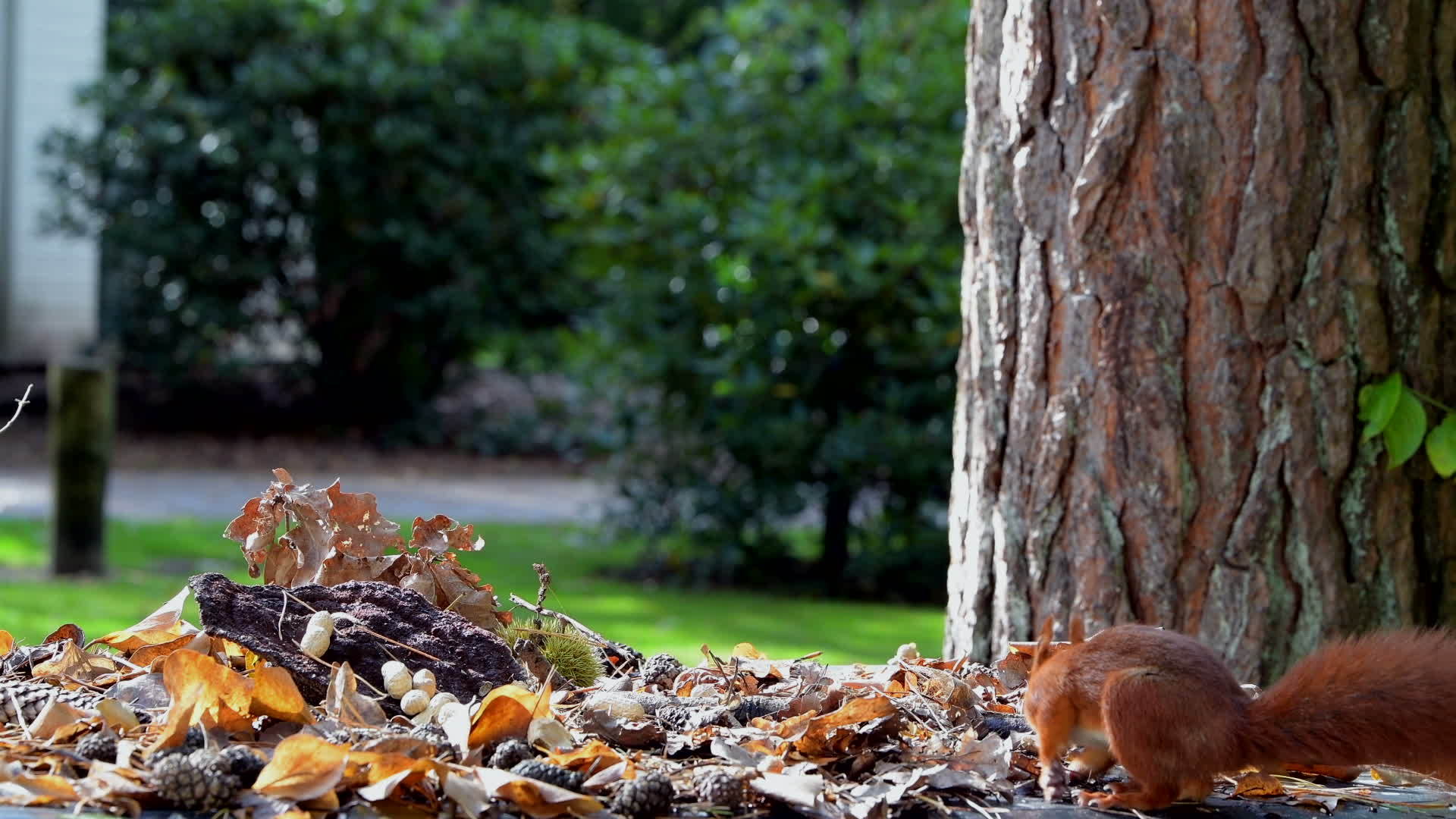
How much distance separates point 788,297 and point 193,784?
20.6ft

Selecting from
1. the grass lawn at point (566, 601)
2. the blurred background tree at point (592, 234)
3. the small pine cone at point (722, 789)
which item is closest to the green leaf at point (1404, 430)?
the small pine cone at point (722, 789)

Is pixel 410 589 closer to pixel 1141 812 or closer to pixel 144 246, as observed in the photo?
pixel 1141 812

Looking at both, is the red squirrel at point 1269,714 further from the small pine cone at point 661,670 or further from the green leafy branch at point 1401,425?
the green leafy branch at point 1401,425

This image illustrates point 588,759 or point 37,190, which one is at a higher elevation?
point 37,190

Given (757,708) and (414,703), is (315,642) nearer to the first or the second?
(414,703)

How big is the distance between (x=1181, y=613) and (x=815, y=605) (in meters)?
5.14

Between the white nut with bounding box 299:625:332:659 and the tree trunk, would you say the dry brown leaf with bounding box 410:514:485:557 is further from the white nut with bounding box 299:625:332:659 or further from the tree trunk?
the tree trunk

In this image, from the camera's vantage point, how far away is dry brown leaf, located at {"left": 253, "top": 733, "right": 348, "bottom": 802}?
5.16ft

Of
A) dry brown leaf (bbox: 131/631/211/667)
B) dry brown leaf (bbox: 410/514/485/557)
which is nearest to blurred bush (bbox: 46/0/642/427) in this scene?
dry brown leaf (bbox: 410/514/485/557)

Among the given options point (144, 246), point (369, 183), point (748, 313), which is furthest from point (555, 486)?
point (748, 313)

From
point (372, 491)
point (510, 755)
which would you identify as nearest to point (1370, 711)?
point (510, 755)

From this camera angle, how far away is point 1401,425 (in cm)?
257

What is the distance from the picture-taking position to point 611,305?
8.41 meters

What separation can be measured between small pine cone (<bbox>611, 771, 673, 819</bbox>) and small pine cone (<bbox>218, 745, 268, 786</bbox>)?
0.40 meters
